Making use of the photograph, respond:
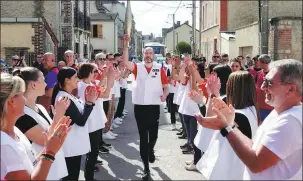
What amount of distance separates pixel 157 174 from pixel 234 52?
21222 millimetres

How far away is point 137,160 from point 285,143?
5544 mm

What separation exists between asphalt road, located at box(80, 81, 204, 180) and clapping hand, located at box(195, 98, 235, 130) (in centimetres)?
378

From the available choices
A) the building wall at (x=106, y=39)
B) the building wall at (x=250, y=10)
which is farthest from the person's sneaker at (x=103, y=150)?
the building wall at (x=106, y=39)

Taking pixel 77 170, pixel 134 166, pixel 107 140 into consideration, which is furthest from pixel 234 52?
pixel 77 170

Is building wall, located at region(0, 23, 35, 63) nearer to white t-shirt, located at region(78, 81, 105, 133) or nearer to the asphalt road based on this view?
the asphalt road

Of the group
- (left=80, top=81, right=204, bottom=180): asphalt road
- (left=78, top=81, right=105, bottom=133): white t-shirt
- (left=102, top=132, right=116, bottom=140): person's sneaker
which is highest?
(left=78, top=81, right=105, bottom=133): white t-shirt

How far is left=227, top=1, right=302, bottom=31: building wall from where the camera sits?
3169cm

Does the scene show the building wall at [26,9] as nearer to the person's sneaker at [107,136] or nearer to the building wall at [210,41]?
the building wall at [210,41]

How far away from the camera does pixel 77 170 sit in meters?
5.02

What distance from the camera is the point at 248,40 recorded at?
23.2m

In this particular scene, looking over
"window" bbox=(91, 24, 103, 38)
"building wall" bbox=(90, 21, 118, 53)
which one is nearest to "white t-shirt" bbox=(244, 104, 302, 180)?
"window" bbox=(91, 24, 103, 38)

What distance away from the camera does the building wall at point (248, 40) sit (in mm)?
21375

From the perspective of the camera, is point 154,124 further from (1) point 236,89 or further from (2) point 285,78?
(2) point 285,78

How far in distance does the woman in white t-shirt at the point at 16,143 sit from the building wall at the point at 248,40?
18.7m
